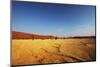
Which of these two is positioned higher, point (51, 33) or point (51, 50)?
point (51, 33)

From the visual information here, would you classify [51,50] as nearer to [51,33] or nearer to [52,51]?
[52,51]

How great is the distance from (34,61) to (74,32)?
729 millimetres

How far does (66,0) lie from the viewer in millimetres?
3062

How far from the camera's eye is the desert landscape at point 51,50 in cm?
282

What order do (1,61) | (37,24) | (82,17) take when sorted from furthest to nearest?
(82,17) → (37,24) → (1,61)

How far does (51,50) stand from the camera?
2.99 metres

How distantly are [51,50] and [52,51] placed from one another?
21 mm

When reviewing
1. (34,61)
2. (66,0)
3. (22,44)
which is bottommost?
(34,61)

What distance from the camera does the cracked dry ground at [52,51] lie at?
283 centimetres

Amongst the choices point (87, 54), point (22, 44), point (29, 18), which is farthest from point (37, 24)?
point (87, 54)

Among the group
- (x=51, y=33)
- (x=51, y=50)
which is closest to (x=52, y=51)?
(x=51, y=50)

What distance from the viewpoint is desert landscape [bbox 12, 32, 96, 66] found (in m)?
2.82

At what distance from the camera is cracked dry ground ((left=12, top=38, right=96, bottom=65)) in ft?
9.28

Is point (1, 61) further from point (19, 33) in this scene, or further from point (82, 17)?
point (82, 17)
